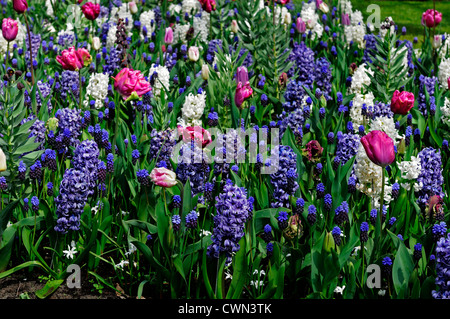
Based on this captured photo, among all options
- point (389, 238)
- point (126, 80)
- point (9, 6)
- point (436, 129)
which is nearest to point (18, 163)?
point (126, 80)

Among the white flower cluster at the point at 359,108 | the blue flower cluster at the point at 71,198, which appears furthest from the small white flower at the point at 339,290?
the white flower cluster at the point at 359,108

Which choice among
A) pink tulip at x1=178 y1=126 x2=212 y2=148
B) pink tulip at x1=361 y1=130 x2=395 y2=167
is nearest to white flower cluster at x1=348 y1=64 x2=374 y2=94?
pink tulip at x1=178 y1=126 x2=212 y2=148

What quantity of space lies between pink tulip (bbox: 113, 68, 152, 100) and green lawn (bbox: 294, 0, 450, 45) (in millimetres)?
6742

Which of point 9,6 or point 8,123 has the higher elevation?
point 9,6

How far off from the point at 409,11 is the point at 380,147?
9697mm

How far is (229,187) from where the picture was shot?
2490 millimetres

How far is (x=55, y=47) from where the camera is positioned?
650cm

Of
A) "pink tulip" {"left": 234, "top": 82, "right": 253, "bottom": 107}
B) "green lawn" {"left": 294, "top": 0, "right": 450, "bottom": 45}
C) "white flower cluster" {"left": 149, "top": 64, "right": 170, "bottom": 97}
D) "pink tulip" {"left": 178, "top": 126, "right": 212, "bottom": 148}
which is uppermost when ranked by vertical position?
"green lawn" {"left": 294, "top": 0, "right": 450, "bottom": 45}

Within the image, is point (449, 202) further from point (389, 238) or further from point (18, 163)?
point (18, 163)

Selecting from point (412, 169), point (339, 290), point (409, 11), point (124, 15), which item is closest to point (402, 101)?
point (412, 169)

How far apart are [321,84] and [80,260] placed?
3.12 m

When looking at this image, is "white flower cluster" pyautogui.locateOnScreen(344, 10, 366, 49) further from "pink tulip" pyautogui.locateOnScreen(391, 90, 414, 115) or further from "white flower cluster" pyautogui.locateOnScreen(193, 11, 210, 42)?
"pink tulip" pyautogui.locateOnScreen(391, 90, 414, 115)

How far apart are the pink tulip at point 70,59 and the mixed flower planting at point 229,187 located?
0.01m

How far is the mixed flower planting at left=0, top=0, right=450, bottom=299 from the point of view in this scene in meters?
2.70
